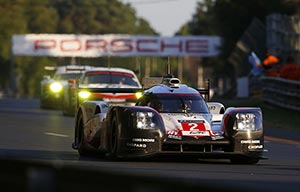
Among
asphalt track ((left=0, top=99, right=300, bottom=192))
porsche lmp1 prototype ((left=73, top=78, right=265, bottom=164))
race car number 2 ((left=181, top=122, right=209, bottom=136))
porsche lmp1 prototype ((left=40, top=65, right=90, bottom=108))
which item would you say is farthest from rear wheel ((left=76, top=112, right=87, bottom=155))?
porsche lmp1 prototype ((left=40, top=65, right=90, bottom=108))

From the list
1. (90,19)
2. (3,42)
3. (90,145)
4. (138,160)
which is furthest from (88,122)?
(90,19)

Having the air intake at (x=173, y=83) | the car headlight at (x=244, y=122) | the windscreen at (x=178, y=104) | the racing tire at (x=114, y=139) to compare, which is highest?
the air intake at (x=173, y=83)

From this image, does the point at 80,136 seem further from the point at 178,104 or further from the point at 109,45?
the point at 109,45

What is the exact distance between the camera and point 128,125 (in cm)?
1456

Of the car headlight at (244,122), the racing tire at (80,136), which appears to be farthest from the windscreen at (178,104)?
the racing tire at (80,136)

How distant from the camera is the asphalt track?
602cm

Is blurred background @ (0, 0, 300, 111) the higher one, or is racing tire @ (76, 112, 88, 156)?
blurred background @ (0, 0, 300, 111)

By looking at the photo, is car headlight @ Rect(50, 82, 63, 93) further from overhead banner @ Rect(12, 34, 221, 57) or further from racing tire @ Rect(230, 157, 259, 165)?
overhead banner @ Rect(12, 34, 221, 57)

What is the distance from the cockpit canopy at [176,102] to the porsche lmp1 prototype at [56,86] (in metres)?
19.1

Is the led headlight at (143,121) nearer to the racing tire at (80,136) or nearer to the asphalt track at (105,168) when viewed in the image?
the asphalt track at (105,168)

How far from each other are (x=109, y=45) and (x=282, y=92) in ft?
116

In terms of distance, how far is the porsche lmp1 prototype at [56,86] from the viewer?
35.7m

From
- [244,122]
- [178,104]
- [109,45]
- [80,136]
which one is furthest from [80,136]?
[109,45]

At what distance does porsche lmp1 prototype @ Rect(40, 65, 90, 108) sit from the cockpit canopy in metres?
19.1
